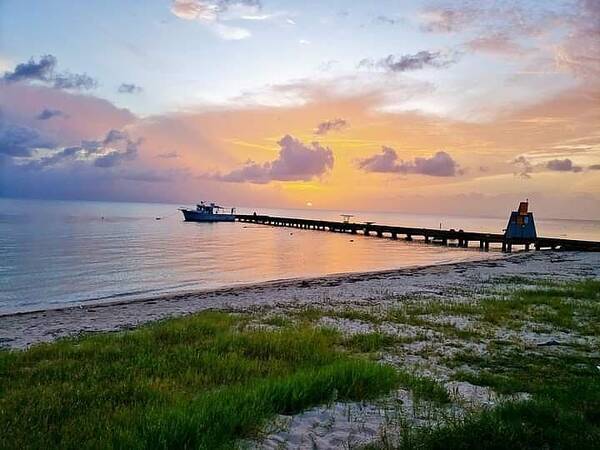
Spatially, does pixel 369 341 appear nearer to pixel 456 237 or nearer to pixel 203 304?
pixel 203 304

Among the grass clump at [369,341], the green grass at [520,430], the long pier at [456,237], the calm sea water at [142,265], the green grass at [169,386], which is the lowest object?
the calm sea water at [142,265]

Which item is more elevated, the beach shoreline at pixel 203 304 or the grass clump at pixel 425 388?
the grass clump at pixel 425 388

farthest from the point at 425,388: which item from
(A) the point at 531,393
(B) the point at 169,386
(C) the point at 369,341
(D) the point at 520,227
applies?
(D) the point at 520,227

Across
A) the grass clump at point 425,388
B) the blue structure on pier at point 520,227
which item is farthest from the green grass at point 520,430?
the blue structure on pier at point 520,227

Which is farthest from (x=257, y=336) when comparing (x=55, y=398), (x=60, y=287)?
(x=60, y=287)

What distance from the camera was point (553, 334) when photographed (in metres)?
10.3

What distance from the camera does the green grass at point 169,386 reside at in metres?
4.60

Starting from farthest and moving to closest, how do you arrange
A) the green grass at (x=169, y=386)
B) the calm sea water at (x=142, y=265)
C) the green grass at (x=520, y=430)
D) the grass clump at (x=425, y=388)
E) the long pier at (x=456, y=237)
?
1. the long pier at (x=456, y=237)
2. the calm sea water at (x=142, y=265)
3. the grass clump at (x=425, y=388)
4. the green grass at (x=169, y=386)
5. the green grass at (x=520, y=430)

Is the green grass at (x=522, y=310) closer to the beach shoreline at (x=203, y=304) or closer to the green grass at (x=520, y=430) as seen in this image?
the beach shoreline at (x=203, y=304)

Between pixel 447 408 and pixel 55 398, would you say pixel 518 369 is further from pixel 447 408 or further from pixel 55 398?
pixel 55 398

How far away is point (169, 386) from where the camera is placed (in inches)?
248

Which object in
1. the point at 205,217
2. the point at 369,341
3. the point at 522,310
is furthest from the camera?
the point at 205,217

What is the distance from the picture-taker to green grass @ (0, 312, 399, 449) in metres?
4.60

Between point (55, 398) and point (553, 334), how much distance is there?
31.7 ft
